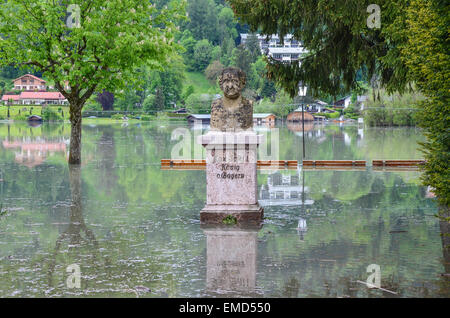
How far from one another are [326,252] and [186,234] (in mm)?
3269

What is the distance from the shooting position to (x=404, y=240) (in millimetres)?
12914

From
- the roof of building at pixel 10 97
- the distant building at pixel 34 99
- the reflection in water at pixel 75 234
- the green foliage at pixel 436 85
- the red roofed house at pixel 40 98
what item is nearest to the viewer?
the green foliage at pixel 436 85

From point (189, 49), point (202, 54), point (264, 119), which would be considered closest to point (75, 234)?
point (264, 119)

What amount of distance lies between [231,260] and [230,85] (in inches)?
194

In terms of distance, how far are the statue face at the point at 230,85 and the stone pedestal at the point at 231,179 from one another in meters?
0.91

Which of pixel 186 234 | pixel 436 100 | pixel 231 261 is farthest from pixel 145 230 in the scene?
pixel 436 100

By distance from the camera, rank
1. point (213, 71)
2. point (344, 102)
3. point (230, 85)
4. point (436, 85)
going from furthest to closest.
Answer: point (213, 71)
point (344, 102)
point (230, 85)
point (436, 85)

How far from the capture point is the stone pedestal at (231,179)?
15.0 m

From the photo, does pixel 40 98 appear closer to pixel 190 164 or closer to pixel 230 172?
pixel 190 164

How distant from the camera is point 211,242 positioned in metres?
12.9

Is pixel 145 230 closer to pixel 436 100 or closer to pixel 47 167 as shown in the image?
pixel 436 100

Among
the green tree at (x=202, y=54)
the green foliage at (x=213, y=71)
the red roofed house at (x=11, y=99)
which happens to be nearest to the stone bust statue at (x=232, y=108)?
the red roofed house at (x=11, y=99)

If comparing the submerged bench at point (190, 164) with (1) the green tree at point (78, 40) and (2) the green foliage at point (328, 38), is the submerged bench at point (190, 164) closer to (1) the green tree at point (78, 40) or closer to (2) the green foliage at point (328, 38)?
(1) the green tree at point (78, 40)

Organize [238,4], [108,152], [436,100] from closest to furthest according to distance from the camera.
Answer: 1. [436,100]
2. [238,4]
3. [108,152]
